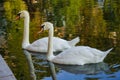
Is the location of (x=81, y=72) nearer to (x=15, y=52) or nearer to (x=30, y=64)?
(x=30, y=64)

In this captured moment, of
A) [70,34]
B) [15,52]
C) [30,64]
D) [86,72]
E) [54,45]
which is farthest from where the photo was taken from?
[70,34]

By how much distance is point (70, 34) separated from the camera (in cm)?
1186

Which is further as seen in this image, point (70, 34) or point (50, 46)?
point (70, 34)

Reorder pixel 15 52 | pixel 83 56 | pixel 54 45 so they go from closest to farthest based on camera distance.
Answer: pixel 83 56, pixel 15 52, pixel 54 45

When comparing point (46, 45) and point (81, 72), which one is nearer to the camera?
point (81, 72)

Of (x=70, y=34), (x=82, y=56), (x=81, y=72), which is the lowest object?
(x=70, y=34)

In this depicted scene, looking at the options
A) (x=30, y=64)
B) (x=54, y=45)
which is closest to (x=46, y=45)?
(x=54, y=45)

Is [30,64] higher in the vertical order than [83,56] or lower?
lower

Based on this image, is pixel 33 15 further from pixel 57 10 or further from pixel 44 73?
pixel 44 73

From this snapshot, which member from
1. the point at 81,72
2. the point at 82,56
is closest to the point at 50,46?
the point at 82,56

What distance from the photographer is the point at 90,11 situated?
52.9 ft

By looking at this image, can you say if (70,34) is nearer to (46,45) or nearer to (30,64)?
(46,45)

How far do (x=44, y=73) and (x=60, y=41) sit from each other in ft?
6.80

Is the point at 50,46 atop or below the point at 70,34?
atop
